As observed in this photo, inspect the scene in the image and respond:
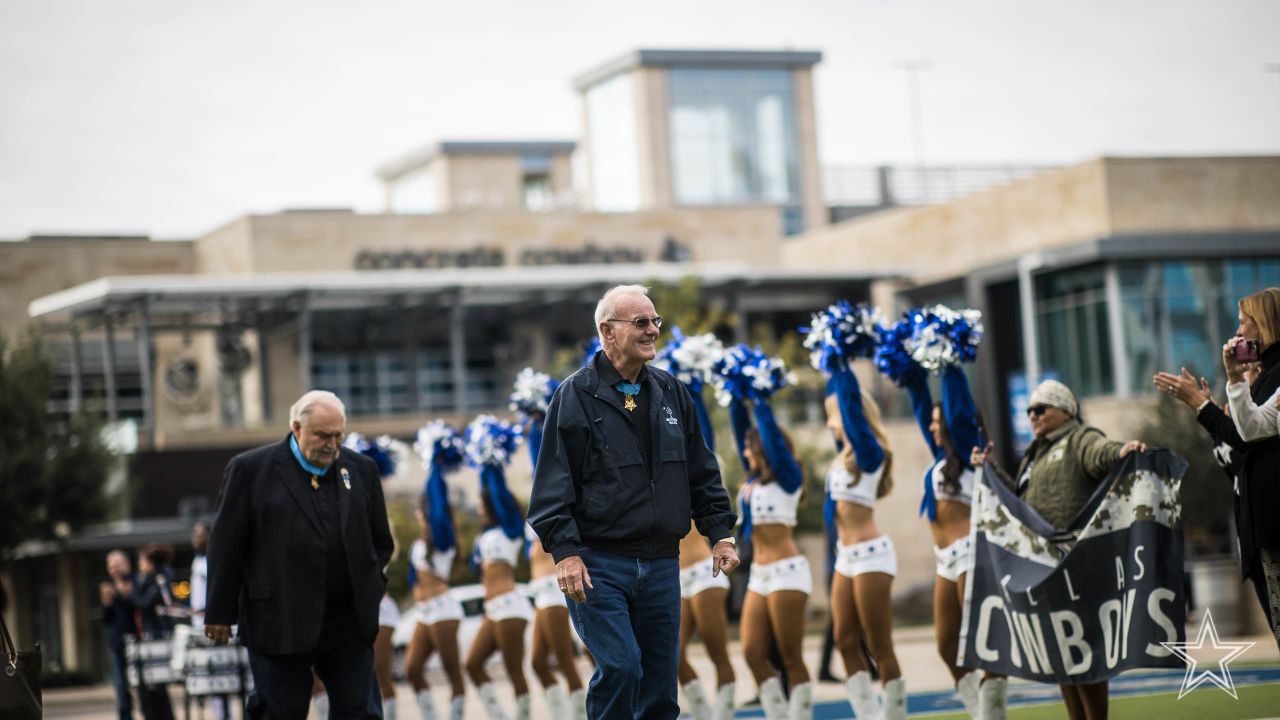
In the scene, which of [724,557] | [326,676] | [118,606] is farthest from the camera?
[118,606]

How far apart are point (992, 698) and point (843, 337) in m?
2.54

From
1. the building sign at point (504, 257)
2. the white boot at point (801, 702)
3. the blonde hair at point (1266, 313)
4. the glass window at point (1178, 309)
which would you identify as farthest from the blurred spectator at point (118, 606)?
the building sign at point (504, 257)

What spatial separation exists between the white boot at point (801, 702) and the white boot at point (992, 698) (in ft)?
4.60

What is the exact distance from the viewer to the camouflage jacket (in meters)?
9.82

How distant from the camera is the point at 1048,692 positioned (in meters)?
14.6

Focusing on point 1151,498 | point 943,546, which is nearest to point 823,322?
point 943,546

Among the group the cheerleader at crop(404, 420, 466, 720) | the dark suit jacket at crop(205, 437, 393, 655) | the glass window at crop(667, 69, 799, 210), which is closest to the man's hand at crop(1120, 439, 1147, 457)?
the dark suit jacket at crop(205, 437, 393, 655)

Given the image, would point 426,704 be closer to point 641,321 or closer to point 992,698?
point 992,698

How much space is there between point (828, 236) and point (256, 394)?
55.7 ft

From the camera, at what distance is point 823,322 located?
11.4 metres

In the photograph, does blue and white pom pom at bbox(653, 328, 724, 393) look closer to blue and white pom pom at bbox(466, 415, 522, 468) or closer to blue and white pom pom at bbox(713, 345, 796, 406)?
blue and white pom pom at bbox(713, 345, 796, 406)

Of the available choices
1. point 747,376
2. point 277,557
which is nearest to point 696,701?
point 747,376

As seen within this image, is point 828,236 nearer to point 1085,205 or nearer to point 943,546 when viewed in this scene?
point 1085,205

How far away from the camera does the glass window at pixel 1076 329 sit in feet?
124
